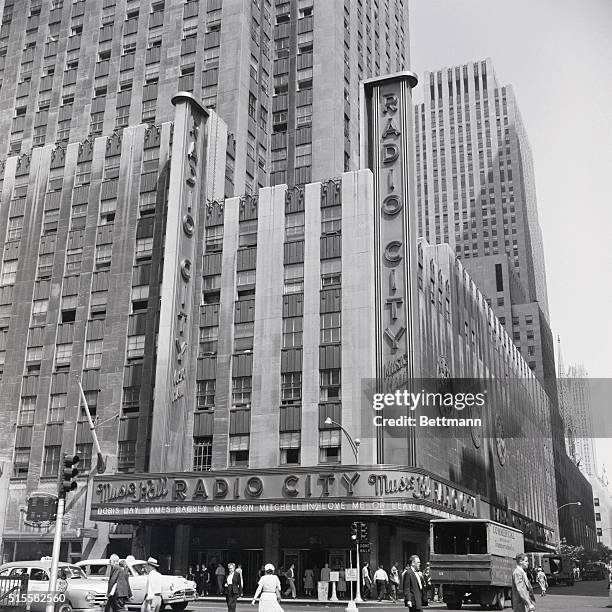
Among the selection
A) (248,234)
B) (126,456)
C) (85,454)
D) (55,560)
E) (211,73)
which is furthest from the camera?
(211,73)

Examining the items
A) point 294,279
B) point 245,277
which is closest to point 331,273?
point 294,279

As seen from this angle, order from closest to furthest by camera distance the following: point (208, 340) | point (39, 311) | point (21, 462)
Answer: point (208, 340)
point (21, 462)
point (39, 311)

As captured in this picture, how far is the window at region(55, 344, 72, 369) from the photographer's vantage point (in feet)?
199

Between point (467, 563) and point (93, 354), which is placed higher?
point (93, 354)

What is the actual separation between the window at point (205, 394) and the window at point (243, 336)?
304 centimetres

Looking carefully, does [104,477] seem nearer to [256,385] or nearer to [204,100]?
[256,385]

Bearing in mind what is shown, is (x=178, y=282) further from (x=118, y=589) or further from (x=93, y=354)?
(x=118, y=589)

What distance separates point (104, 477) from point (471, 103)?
16786 cm

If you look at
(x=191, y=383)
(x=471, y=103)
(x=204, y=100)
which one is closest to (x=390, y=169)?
(x=191, y=383)

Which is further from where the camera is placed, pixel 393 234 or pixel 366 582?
pixel 393 234

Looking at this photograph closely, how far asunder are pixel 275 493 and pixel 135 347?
17.6 meters

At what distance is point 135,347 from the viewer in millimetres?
58531

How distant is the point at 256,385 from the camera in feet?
176

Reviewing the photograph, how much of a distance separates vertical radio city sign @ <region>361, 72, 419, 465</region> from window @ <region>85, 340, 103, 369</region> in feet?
71.2
